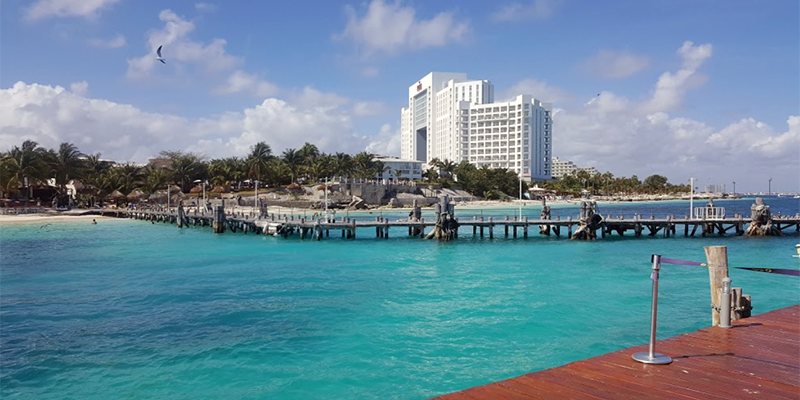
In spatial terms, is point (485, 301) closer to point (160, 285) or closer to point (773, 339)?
point (773, 339)

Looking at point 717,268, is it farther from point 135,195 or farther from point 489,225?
point 135,195

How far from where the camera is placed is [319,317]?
21.3 metres

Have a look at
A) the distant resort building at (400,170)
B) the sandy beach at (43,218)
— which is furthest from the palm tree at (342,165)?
the sandy beach at (43,218)

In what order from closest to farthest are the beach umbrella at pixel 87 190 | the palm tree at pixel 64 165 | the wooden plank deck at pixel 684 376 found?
the wooden plank deck at pixel 684 376
the palm tree at pixel 64 165
the beach umbrella at pixel 87 190

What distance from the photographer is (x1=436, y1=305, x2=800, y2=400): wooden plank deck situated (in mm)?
7355

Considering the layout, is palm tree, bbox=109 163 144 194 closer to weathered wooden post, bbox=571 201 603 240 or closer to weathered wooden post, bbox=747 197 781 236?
weathered wooden post, bbox=571 201 603 240

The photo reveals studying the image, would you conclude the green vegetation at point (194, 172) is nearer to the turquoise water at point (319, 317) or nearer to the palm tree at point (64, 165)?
the palm tree at point (64, 165)

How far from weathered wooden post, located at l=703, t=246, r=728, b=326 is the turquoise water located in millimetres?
Answer: 4854

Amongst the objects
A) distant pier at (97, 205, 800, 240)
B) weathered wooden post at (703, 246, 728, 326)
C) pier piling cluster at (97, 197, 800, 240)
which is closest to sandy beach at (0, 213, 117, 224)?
distant pier at (97, 205, 800, 240)

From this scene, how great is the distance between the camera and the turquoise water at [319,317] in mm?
15047

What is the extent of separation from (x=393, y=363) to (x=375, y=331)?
3372mm

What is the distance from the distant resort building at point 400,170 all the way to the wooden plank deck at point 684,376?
138312mm

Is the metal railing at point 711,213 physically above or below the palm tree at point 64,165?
below

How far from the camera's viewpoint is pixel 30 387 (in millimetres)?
14312
